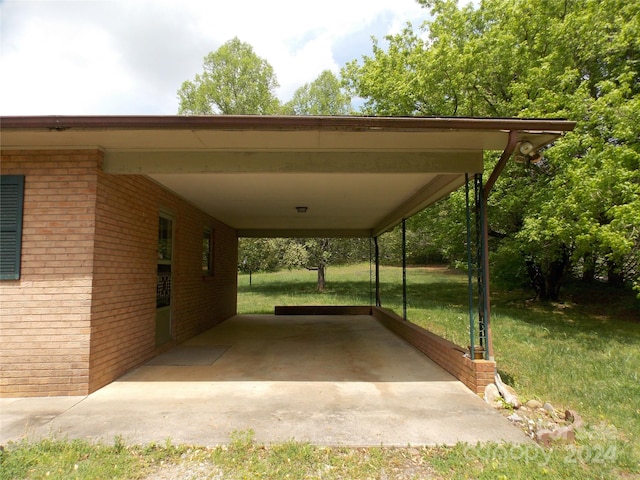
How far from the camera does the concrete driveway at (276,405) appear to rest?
3158 mm

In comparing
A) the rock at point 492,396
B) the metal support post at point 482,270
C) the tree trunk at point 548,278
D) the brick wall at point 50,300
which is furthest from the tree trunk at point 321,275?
the brick wall at point 50,300

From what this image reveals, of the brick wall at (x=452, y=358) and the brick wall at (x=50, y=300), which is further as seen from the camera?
the brick wall at (x=452, y=358)

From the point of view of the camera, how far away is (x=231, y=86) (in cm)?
2236

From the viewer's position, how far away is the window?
28.9ft

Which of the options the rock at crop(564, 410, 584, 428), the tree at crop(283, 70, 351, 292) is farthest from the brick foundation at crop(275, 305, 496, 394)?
the tree at crop(283, 70, 351, 292)

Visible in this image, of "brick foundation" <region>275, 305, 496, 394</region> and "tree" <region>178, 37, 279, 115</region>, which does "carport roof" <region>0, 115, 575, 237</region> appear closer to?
"brick foundation" <region>275, 305, 496, 394</region>

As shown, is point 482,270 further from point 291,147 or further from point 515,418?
point 291,147

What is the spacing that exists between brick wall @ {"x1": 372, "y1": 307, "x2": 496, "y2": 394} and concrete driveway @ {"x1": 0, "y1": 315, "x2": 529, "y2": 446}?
0.46 ft

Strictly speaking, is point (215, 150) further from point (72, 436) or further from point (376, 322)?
point (376, 322)

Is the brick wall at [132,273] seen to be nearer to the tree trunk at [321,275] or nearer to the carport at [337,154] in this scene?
the carport at [337,154]

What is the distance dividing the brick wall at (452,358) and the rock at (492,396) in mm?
75

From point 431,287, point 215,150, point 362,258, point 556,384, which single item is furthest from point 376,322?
point 362,258

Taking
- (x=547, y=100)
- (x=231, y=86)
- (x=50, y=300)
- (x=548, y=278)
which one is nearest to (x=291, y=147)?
(x=50, y=300)

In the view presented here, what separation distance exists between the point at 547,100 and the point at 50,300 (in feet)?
35.6
